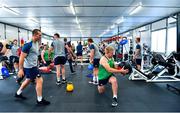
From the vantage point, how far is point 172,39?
8.81 meters

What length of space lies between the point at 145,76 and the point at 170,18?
4.72 metres

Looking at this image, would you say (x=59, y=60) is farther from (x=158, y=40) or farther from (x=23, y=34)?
(x=23, y=34)

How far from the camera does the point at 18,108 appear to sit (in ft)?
11.1

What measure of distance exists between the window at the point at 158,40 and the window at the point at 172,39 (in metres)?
0.62

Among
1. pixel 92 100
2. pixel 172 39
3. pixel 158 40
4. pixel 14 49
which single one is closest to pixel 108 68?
pixel 92 100

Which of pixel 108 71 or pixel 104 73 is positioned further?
pixel 104 73

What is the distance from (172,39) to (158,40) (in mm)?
1777

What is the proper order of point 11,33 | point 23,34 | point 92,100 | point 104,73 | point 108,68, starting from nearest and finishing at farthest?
point 108,68
point 104,73
point 92,100
point 11,33
point 23,34

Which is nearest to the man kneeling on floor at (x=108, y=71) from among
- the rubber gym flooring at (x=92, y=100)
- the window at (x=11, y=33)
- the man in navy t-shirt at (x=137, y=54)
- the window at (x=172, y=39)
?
the rubber gym flooring at (x=92, y=100)

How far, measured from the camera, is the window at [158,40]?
994 centimetres

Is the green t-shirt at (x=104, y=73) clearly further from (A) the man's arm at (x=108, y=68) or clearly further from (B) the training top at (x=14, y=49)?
(B) the training top at (x=14, y=49)

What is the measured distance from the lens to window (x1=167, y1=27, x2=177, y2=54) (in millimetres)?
8547

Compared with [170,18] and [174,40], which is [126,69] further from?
[170,18]

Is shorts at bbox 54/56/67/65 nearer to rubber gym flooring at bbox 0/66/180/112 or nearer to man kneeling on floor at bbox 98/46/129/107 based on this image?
rubber gym flooring at bbox 0/66/180/112
